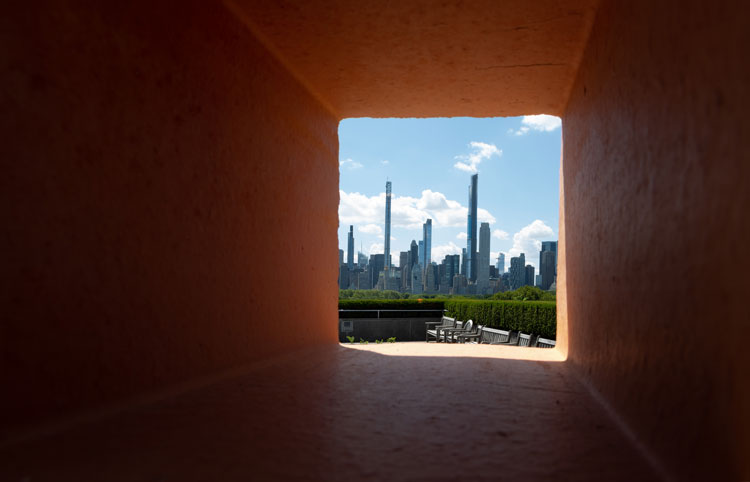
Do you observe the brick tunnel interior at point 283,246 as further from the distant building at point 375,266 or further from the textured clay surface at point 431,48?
the distant building at point 375,266

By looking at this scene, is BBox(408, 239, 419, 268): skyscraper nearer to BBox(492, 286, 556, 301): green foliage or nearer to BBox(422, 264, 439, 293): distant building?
BBox(422, 264, 439, 293): distant building

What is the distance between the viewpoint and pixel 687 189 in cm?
189

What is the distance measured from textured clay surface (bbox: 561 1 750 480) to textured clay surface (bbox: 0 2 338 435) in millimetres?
2925

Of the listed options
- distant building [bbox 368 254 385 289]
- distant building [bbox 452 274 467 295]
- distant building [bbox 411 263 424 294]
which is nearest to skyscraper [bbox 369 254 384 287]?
distant building [bbox 368 254 385 289]

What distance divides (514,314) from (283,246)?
1064 cm

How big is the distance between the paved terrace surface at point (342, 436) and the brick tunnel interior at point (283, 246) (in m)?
0.02

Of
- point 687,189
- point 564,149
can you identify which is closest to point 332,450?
point 687,189

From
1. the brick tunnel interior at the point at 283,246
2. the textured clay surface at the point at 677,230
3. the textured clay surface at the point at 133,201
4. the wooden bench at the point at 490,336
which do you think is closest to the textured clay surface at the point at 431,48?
the brick tunnel interior at the point at 283,246

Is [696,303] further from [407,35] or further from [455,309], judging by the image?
[455,309]

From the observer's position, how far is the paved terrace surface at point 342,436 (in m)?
2.13

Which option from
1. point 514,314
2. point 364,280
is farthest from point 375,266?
point 514,314

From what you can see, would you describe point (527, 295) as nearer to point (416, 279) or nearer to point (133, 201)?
point (133, 201)

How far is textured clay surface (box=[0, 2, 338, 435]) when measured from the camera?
241 cm

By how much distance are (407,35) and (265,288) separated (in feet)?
8.98
